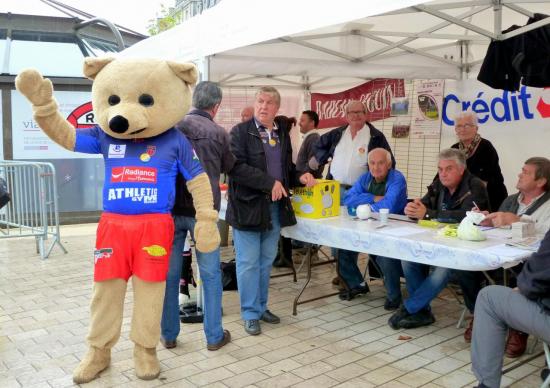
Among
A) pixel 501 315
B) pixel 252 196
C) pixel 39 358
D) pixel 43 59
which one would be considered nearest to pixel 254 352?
pixel 252 196

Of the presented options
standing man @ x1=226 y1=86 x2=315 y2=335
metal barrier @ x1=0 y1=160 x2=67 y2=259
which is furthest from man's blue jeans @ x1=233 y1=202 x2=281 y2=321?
metal barrier @ x1=0 y1=160 x2=67 y2=259

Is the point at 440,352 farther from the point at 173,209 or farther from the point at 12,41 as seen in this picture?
the point at 12,41

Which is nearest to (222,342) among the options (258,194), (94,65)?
(258,194)

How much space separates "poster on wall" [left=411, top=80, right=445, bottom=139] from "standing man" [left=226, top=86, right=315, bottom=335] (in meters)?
2.96

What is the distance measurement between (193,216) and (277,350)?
3.42 feet

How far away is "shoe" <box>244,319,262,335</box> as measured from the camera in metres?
4.00

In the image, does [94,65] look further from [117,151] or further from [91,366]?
[91,366]

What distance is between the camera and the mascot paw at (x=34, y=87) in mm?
2970

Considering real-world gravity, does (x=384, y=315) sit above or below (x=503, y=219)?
below

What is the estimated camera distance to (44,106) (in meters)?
3.07

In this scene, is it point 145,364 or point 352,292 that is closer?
point 145,364

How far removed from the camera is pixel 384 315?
4453 millimetres

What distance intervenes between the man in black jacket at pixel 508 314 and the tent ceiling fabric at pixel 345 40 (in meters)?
2.04

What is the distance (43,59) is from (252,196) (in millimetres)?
7068
